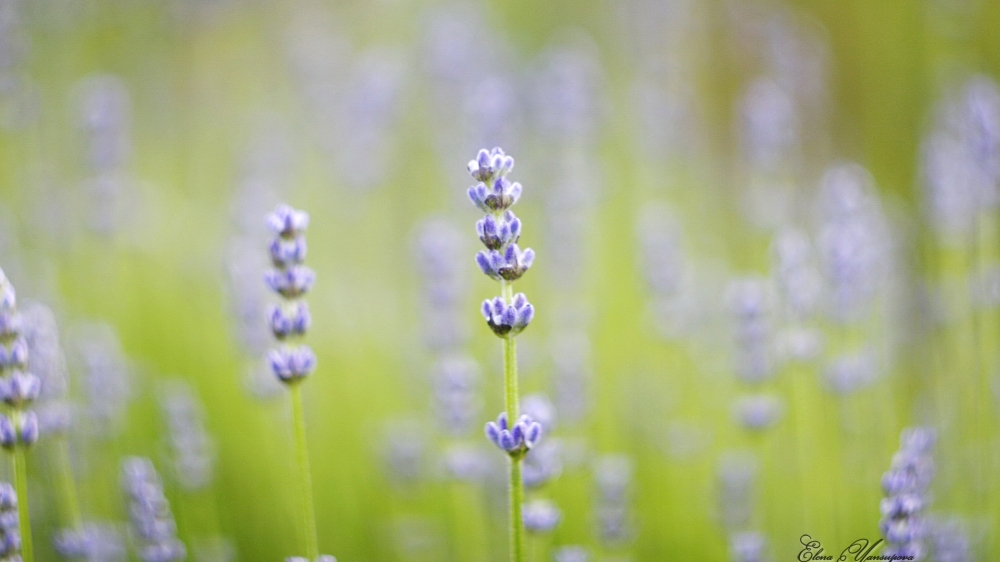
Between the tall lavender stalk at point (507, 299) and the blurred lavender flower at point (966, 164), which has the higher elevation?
the blurred lavender flower at point (966, 164)

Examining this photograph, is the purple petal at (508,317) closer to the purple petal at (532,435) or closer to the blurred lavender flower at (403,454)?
the purple petal at (532,435)

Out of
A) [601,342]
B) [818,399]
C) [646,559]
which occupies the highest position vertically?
[601,342]

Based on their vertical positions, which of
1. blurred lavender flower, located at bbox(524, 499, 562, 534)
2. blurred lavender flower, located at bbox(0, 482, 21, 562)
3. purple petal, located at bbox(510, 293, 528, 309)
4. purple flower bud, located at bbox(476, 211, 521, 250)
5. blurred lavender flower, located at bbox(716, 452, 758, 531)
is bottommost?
blurred lavender flower, located at bbox(716, 452, 758, 531)

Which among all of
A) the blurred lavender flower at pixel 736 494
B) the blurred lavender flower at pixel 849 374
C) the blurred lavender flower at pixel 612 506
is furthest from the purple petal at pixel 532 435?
the blurred lavender flower at pixel 849 374

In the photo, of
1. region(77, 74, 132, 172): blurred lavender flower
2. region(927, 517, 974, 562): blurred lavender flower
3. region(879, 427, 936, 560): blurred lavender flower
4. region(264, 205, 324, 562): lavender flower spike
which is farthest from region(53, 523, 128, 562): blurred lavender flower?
region(927, 517, 974, 562): blurred lavender flower

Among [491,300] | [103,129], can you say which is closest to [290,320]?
[491,300]

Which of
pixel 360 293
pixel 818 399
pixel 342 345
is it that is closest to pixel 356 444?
pixel 342 345

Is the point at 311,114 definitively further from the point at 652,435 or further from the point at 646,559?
the point at 646,559

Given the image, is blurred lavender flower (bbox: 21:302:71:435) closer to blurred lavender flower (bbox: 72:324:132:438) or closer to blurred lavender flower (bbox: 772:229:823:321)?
blurred lavender flower (bbox: 72:324:132:438)
